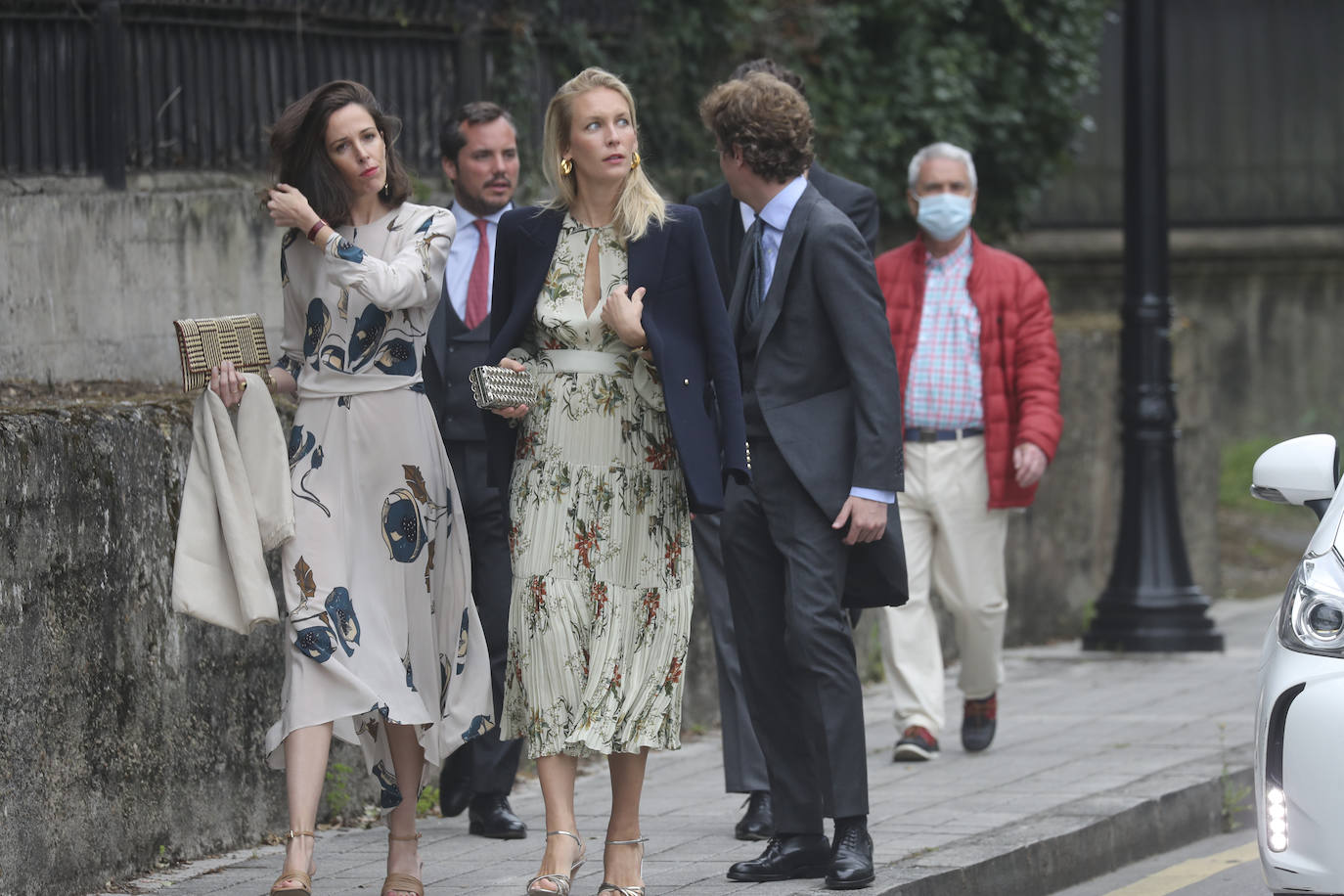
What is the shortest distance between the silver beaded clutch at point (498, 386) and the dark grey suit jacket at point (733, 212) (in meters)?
1.48

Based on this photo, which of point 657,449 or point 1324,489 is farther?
point 657,449

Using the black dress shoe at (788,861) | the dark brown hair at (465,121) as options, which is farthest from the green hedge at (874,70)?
the black dress shoe at (788,861)

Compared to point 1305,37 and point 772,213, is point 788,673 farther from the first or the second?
point 1305,37

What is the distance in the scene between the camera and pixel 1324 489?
507 centimetres

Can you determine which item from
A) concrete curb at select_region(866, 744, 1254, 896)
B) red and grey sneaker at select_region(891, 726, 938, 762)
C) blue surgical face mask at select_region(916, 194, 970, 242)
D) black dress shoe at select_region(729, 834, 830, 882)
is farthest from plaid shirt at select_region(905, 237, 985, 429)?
black dress shoe at select_region(729, 834, 830, 882)

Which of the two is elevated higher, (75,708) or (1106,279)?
(1106,279)

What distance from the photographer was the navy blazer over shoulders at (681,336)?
5301mm

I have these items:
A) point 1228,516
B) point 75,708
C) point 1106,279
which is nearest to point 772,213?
point 75,708

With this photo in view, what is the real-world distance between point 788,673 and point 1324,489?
151cm

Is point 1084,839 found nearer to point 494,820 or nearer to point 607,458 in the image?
point 494,820

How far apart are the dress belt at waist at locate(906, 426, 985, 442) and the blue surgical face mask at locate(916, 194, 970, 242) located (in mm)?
689

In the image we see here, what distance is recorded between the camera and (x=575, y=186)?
5547 mm

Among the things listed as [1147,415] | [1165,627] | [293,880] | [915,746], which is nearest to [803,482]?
[293,880]

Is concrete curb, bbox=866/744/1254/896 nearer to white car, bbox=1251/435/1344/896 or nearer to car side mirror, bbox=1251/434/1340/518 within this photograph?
white car, bbox=1251/435/1344/896
